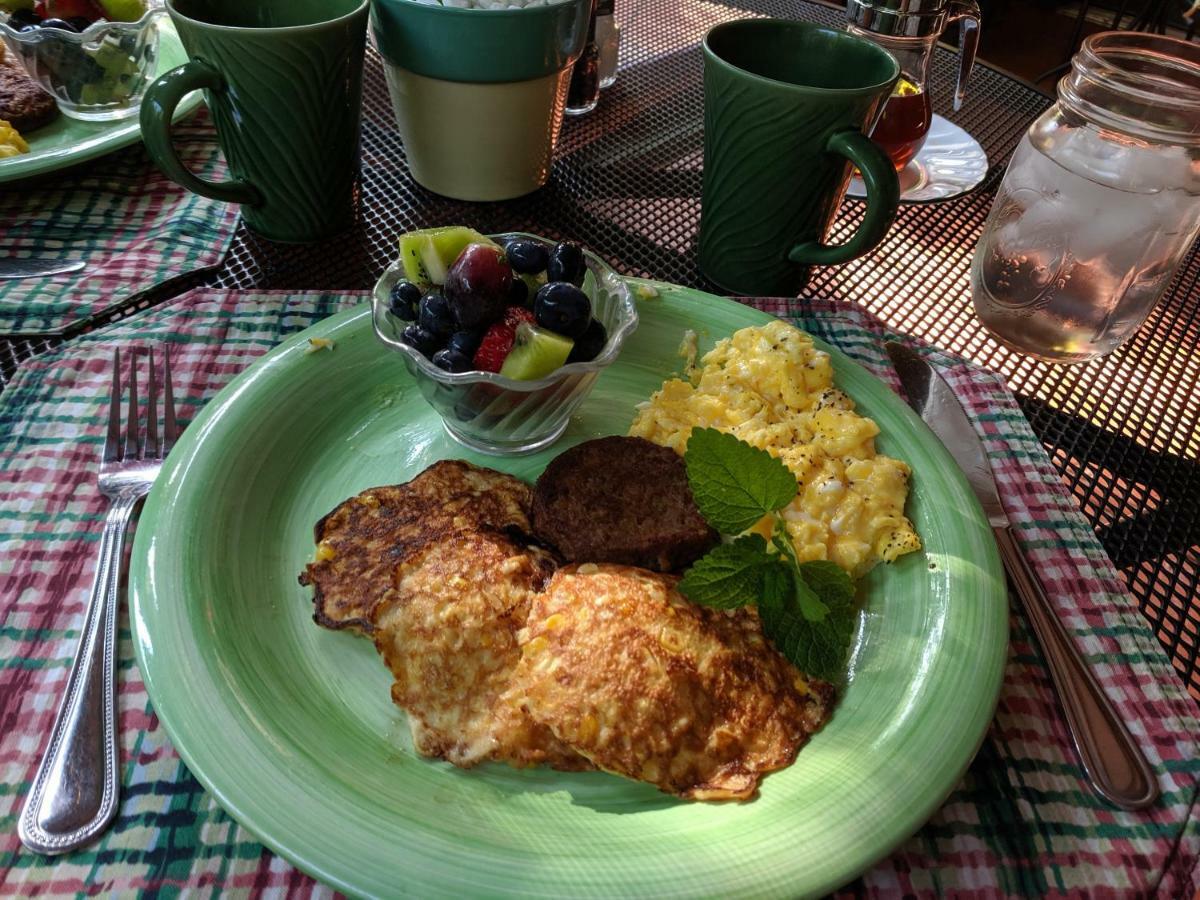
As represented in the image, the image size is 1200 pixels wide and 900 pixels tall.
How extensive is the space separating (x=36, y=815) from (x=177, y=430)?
2.12 feet

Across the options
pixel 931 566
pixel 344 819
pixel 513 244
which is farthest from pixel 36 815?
pixel 931 566

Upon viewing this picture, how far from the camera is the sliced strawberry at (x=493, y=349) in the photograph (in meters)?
1.27

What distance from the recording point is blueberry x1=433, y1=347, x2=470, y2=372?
1245 mm

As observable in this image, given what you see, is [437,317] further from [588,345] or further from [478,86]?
[478,86]

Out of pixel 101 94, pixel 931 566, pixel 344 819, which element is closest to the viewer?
pixel 344 819

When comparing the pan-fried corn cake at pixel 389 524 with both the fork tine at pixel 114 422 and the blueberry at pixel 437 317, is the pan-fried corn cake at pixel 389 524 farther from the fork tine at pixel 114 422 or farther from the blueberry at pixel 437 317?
the fork tine at pixel 114 422

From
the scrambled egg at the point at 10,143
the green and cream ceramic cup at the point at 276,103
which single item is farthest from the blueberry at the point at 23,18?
the green and cream ceramic cup at the point at 276,103

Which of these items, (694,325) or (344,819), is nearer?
(344,819)

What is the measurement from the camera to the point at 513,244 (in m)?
1.38

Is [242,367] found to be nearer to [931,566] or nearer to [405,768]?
[405,768]

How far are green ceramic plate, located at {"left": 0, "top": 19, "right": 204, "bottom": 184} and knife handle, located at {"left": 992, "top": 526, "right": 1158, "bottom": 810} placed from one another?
203 centimetres

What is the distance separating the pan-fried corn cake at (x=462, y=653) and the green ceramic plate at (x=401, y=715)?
33 mm

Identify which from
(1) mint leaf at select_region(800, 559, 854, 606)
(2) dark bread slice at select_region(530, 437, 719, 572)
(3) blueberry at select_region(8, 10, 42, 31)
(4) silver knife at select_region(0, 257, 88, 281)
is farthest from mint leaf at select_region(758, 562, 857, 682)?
(3) blueberry at select_region(8, 10, 42, 31)

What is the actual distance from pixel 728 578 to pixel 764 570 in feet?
0.19
